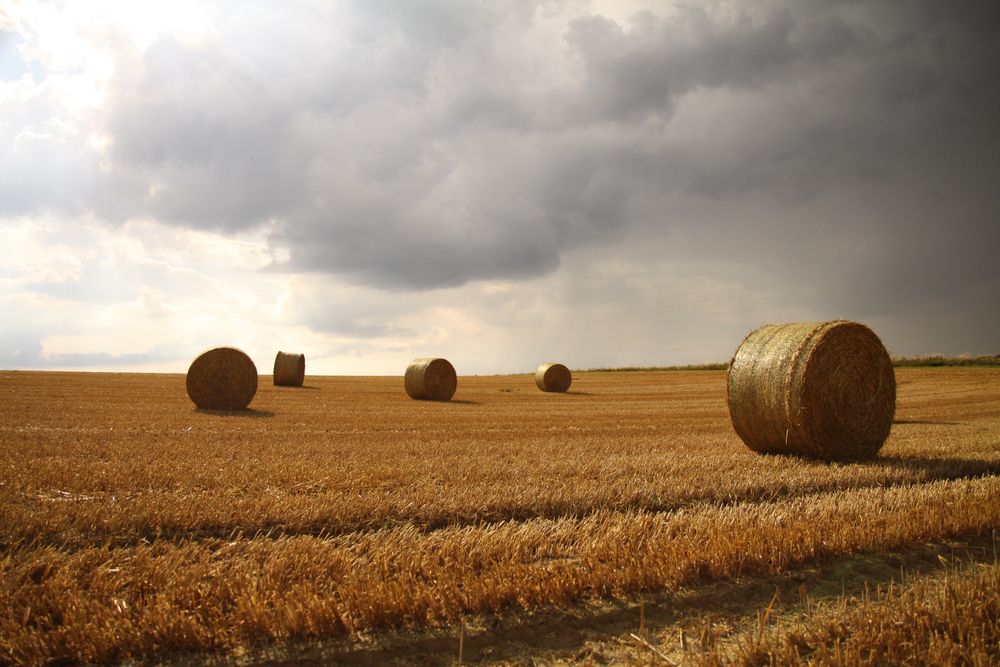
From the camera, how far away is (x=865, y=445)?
8867 millimetres

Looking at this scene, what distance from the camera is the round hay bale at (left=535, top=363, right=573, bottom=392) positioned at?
1108 inches

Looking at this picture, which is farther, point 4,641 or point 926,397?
point 926,397

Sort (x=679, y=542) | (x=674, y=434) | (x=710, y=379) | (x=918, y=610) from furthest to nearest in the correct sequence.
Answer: (x=710, y=379), (x=674, y=434), (x=679, y=542), (x=918, y=610)

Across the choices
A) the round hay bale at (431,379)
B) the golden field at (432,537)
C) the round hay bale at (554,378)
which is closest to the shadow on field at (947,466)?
the golden field at (432,537)

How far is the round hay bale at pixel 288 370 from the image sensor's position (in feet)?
93.6

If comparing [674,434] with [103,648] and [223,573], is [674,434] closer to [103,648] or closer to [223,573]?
[223,573]

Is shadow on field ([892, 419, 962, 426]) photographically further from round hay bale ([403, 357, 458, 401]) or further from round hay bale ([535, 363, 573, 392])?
round hay bale ([535, 363, 573, 392])

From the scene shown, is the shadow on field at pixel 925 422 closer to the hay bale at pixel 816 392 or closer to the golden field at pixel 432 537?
the golden field at pixel 432 537

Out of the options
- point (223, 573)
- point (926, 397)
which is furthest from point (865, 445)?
point (926, 397)

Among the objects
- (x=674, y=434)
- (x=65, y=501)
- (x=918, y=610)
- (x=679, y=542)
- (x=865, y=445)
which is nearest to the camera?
(x=918, y=610)

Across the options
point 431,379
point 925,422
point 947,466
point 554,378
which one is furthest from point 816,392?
point 554,378

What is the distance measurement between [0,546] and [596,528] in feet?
13.9

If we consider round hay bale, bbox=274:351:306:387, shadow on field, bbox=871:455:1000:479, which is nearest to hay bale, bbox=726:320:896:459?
shadow on field, bbox=871:455:1000:479

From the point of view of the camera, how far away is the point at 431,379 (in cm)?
2198
